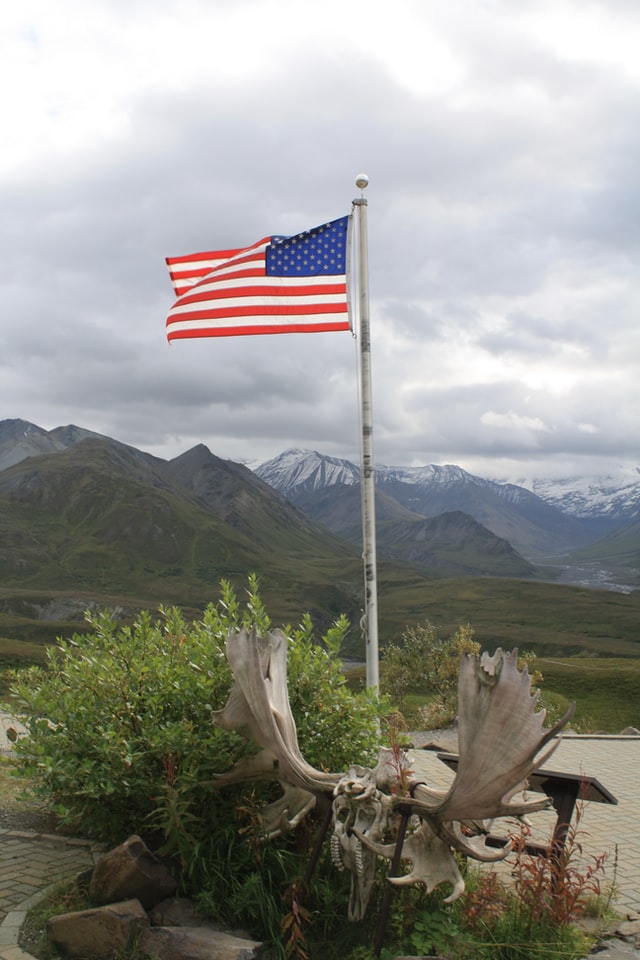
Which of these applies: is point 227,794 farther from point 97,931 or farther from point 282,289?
point 282,289

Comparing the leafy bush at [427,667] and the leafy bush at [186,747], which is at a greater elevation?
the leafy bush at [186,747]

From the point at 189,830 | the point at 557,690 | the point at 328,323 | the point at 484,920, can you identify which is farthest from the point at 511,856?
the point at 557,690

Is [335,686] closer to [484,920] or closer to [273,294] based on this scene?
[484,920]

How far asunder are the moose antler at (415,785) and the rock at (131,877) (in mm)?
999

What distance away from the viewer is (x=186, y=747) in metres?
7.95

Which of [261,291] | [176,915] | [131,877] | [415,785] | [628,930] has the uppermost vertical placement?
[261,291]

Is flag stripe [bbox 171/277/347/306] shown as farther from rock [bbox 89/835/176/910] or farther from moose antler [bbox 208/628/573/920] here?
rock [bbox 89/835/176/910]

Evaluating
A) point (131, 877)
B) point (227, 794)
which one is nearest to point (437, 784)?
point (227, 794)

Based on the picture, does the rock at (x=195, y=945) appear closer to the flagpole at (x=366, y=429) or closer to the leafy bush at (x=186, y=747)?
the leafy bush at (x=186, y=747)

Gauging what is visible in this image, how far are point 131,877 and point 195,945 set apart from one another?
995 mm

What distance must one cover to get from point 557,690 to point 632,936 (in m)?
42.8

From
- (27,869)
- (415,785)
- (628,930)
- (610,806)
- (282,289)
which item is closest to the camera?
(415,785)

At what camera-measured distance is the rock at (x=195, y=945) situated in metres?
6.31

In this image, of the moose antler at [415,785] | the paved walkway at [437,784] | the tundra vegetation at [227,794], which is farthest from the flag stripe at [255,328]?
the paved walkway at [437,784]
